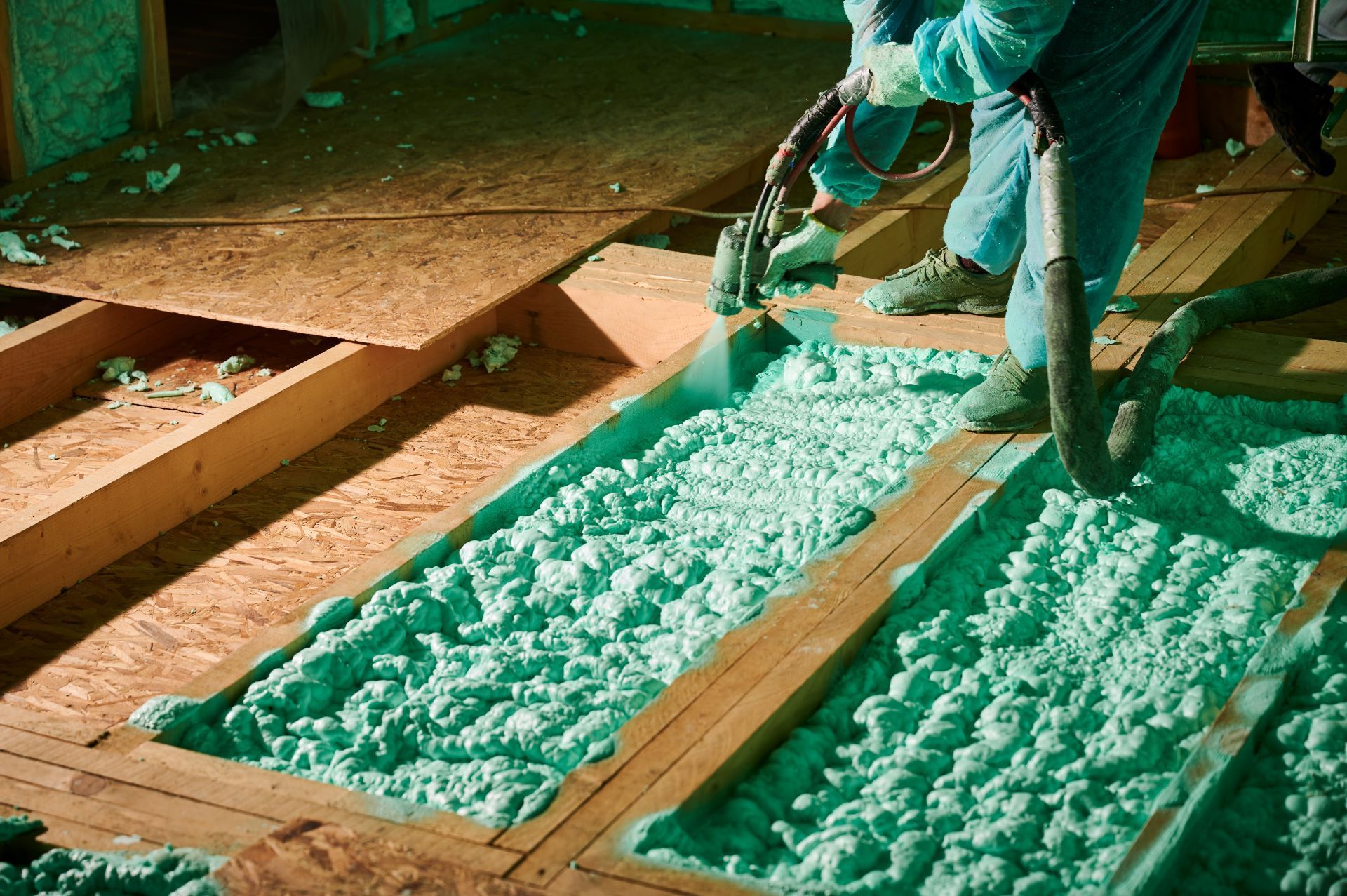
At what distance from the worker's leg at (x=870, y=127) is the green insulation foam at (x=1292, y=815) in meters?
1.39

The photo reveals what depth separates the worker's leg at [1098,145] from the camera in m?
2.29

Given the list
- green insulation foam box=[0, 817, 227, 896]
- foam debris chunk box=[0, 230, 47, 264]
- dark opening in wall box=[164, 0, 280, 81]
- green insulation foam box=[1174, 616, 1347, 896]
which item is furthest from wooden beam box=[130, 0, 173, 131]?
green insulation foam box=[1174, 616, 1347, 896]

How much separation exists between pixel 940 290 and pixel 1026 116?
22.9 inches

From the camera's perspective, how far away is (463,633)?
6.85 feet

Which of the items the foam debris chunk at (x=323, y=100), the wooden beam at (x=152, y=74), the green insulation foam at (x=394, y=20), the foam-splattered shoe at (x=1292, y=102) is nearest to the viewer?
the foam-splattered shoe at (x=1292, y=102)

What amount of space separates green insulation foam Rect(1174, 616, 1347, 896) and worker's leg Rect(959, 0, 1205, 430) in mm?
751

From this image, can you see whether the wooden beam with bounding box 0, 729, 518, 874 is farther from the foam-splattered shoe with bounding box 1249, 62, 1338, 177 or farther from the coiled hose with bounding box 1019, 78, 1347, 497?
the foam-splattered shoe with bounding box 1249, 62, 1338, 177

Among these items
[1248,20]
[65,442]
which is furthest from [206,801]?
[1248,20]

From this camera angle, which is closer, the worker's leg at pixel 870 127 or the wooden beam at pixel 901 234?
the worker's leg at pixel 870 127

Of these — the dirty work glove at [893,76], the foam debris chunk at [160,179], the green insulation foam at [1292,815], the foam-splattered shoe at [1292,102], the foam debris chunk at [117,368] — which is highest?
the dirty work glove at [893,76]

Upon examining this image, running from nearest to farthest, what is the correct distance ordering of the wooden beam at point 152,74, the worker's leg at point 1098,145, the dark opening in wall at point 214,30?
the worker's leg at point 1098,145 < the wooden beam at point 152,74 < the dark opening in wall at point 214,30

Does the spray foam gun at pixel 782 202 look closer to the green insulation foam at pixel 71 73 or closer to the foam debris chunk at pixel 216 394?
the foam debris chunk at pixel 216 394

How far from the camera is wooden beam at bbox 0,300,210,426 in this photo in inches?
116

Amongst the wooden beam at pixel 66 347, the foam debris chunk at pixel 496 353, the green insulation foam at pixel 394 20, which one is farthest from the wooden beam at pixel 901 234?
the green insulation foam at pixel 394 20
